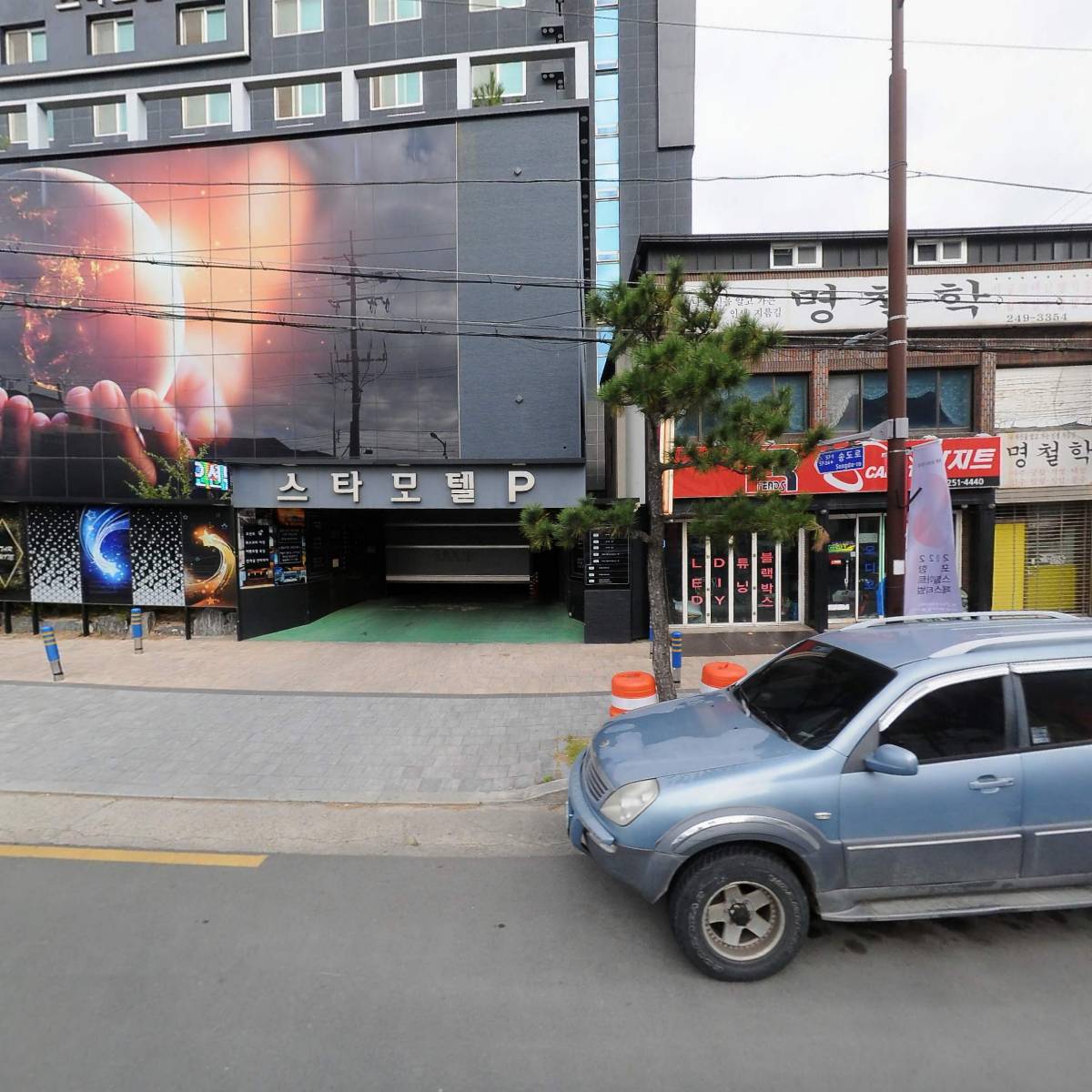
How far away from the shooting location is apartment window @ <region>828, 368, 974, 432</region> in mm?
11117

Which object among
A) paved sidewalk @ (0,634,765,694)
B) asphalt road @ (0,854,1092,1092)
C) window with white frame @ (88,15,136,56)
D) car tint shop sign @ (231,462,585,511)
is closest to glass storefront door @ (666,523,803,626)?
paved sidewalk @ (0,634,765,694)

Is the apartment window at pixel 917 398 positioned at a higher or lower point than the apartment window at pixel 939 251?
lower

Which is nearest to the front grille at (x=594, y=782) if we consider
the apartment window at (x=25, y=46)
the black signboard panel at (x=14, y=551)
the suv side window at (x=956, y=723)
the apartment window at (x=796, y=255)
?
the suv side window at (x=956, y=723)

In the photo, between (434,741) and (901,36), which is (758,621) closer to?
(434,741)

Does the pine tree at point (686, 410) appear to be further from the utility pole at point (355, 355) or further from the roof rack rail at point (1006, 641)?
the utility pole at point (355, 355)

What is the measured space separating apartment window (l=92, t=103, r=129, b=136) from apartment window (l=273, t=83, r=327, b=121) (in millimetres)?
5105

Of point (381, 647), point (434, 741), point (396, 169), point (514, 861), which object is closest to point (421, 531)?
point (381, 647)

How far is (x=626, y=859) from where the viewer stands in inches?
110

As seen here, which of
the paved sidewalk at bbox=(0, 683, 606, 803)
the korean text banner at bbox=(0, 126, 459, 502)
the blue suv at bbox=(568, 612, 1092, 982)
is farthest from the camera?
the korean text banner at bbox=(0, 126, 459, 502)

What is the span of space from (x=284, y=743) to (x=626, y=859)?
460 cm

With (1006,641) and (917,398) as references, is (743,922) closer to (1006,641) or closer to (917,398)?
(1006,641)

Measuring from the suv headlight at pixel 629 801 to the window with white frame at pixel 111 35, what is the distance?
26.8m

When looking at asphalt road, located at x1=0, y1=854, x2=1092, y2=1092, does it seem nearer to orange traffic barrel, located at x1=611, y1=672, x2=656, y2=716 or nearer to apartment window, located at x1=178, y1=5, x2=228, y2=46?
orange traffic barrel, located at x1=611, y1=672, x2=656, y2=716

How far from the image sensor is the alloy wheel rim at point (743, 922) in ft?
8.87
